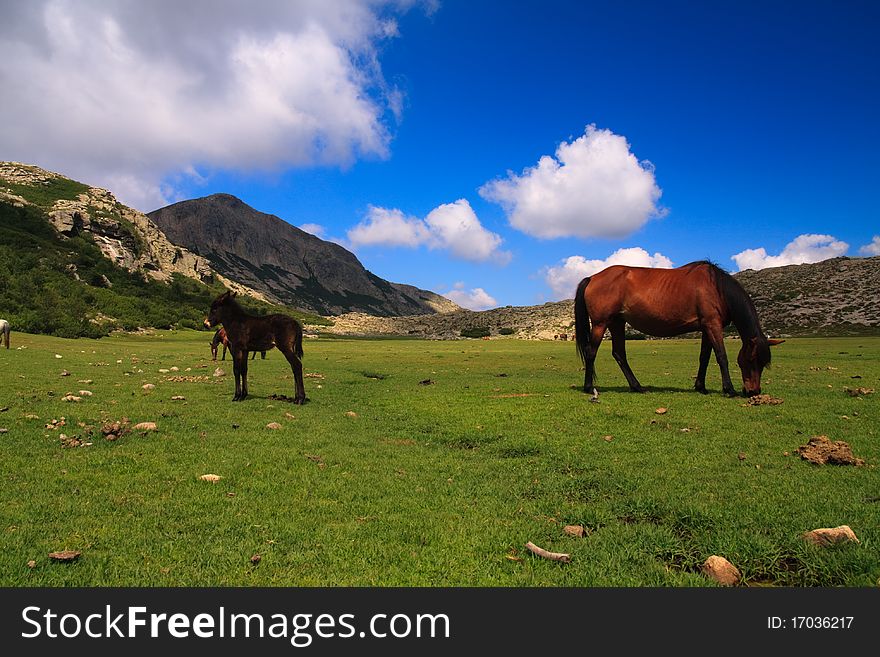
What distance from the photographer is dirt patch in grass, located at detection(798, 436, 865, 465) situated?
25.3 feet

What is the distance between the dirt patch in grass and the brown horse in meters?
5.85

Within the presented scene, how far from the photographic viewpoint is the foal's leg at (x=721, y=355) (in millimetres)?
13875

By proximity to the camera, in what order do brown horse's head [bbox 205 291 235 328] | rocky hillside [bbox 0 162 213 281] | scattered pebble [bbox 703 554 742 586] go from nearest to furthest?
scattered pebble [bbox 703 554 742 586]
brown horse's head [bbox 205 291 235 328]
rocky hillside [bbox 0 162 213 281]

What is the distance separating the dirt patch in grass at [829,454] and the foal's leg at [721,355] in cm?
584

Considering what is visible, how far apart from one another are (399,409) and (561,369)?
15.1m

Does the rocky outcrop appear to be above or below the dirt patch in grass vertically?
above

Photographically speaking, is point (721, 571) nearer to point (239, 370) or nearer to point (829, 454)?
point (829, 454)

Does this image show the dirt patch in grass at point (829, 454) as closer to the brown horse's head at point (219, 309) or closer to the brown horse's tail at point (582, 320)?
the brown horse's tail at point (582, 320)

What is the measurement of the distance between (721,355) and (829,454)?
658 cm

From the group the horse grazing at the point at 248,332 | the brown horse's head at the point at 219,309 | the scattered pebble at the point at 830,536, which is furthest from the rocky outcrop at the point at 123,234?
the scattered pebble at the point at 830,536

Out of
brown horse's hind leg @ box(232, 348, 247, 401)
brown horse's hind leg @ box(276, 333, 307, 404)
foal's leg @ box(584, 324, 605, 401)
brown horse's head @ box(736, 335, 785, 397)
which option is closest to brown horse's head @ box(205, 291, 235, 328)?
brown horse's hind leg @ box(232, 348, 247, 401)

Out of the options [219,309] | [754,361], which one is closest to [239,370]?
[219,309]

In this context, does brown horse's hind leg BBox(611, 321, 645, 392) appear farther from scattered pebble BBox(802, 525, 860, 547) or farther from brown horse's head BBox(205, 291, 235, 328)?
brown horse's head BBox(205, 291, 235, 328)
